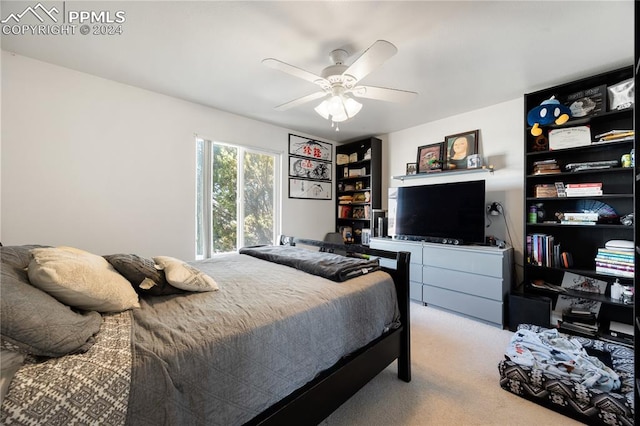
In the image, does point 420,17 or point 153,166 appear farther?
point 153,166

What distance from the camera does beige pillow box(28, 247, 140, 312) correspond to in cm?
87

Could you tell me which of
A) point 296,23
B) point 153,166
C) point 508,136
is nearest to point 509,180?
point 508,136

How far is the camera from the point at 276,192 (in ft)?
12.9

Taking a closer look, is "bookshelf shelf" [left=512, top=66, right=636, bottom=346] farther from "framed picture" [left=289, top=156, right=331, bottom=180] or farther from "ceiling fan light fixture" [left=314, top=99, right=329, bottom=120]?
"framed picture" [left=289, top=156, right=331, bottom=180]

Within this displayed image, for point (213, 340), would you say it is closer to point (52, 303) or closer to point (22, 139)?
point (52, 303)

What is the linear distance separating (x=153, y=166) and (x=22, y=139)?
945 millimetres

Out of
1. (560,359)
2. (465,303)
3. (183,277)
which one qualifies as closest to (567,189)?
(465,303)

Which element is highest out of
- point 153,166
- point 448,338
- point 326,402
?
point 153,166

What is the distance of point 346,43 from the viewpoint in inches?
75.7

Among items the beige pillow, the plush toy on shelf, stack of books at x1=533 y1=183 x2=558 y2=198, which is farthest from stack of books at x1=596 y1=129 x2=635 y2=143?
the beige pillow

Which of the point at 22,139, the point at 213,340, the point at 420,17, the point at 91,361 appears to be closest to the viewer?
the point at 91,361

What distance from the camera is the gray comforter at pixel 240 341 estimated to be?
79cm

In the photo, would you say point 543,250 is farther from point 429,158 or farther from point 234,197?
point 234,197

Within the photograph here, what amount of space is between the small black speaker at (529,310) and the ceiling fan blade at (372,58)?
8.56ft
